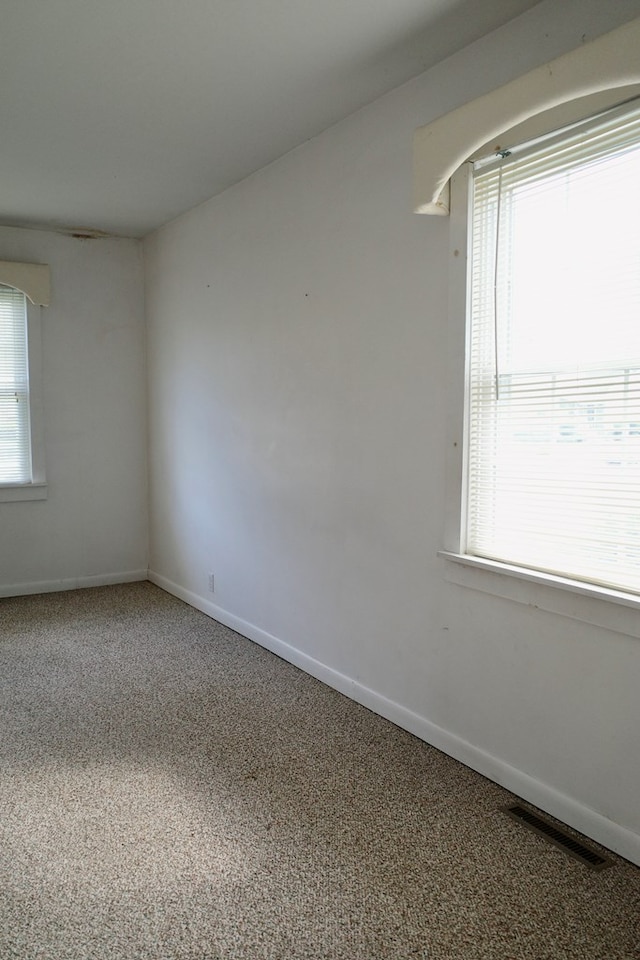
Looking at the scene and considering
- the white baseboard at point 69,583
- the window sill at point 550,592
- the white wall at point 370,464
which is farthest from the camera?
the white baseboard at point 69,583

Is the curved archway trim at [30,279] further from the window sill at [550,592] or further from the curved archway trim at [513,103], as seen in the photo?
the window sill at [550,592]

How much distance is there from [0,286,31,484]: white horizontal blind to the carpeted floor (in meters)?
2.14

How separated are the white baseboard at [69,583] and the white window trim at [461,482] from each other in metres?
3.62

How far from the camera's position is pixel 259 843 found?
2.27 metres

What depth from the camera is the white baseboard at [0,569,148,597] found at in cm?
531

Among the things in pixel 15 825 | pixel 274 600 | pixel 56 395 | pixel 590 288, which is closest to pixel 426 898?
pixel 15 825

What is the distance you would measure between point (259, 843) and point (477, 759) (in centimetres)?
90

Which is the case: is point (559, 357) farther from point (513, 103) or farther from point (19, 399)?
point (19, 399)

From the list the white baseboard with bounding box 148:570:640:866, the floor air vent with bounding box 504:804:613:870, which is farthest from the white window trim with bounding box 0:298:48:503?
the floor air vent with bounding box 504:804:613:870

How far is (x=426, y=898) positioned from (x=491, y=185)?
233 cm

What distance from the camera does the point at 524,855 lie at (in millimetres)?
2189

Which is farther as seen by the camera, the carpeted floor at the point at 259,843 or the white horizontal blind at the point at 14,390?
the white horizontal blind at the point at 14,390

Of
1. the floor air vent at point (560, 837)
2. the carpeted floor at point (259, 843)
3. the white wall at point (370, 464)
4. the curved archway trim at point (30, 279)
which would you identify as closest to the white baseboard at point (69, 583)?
the white wall at point (370, 464)

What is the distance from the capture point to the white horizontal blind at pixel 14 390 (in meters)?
5.19
